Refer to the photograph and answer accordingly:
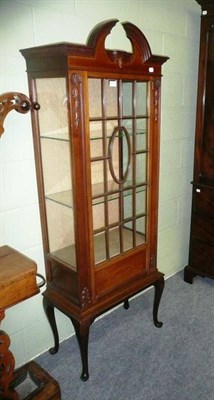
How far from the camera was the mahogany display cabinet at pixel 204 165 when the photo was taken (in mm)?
2297

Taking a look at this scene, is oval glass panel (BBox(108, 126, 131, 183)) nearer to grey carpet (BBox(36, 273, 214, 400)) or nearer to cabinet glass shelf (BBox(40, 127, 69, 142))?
cabinet glass shelf (BBox(40, 127, 69, 142))

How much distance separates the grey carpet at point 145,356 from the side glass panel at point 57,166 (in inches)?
28.5

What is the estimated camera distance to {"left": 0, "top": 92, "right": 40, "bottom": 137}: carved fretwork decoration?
4.61 ft

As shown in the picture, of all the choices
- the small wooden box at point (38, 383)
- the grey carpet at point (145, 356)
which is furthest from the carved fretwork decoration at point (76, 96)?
the grey carpet at point (145, 356)

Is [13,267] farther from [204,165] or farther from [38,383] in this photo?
[204,165]

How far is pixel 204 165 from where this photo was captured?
252 centimetres

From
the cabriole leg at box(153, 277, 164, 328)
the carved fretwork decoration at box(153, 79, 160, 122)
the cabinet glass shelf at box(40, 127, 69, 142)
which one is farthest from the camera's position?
the cabriole leg at box(153, 277, 164, 328)

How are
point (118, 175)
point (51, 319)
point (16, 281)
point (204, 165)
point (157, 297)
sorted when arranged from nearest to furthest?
point (16, 281) < point (118, 175) < point (51, 319) < point (157, 297) < point (204, 165)

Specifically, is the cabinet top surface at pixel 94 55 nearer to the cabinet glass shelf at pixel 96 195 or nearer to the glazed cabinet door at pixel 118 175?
the glazed cabinet door at pixel 118 175

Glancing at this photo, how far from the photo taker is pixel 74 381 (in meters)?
1.89

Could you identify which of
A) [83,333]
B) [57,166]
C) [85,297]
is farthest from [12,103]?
[83,333]

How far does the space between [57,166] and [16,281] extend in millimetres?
622

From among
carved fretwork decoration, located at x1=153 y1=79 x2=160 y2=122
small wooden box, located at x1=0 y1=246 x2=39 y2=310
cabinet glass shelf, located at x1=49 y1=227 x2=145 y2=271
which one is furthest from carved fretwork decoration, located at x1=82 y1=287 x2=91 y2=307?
carved fretwork decoration, located at x1=153 y1=79 x2=160 y2=122

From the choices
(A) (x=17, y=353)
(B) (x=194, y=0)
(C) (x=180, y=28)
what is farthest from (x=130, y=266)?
(B) (x=194, y=0)
